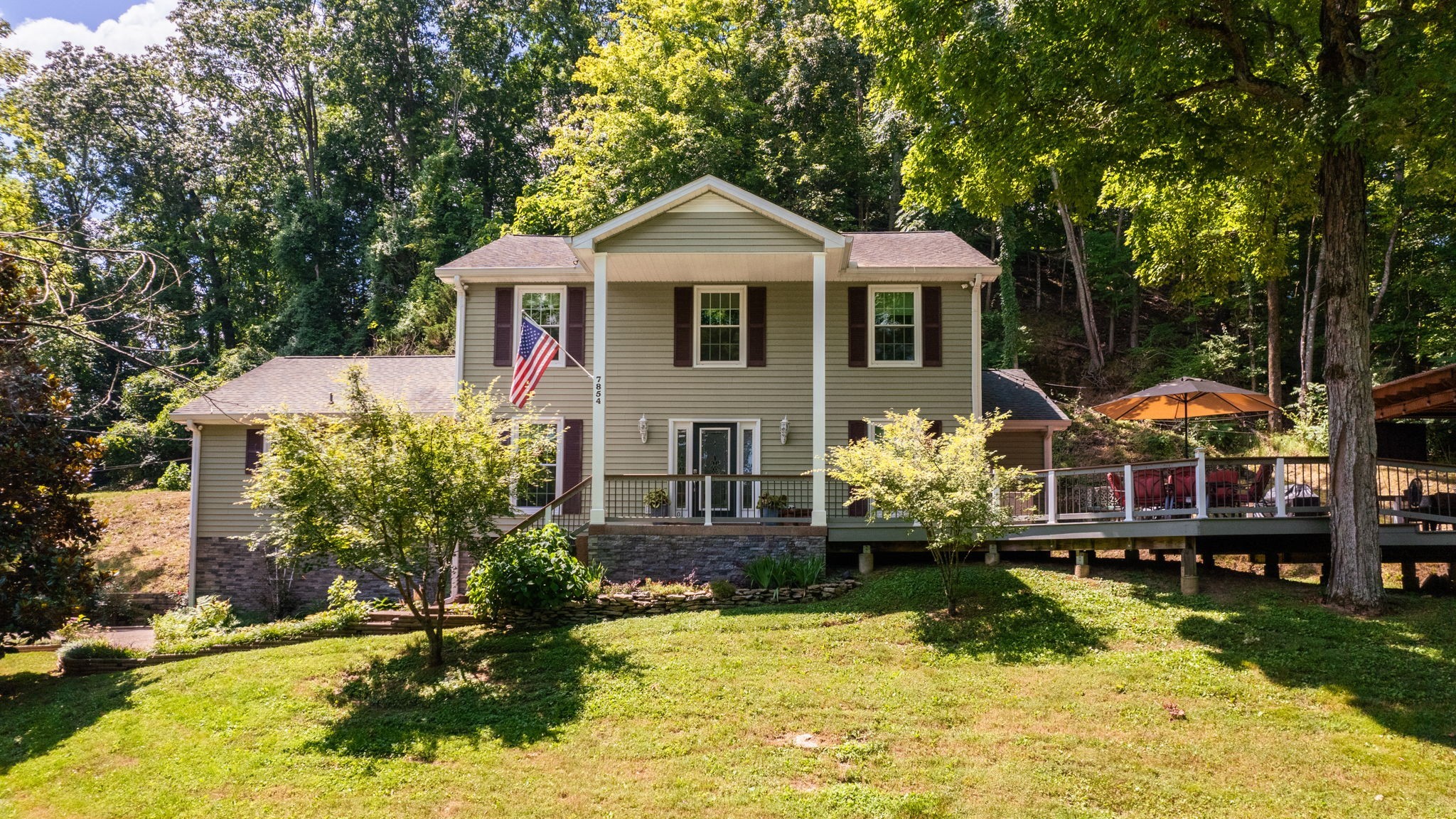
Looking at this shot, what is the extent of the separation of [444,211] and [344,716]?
94.7 ft

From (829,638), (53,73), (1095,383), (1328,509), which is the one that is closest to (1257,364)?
(1095,383)

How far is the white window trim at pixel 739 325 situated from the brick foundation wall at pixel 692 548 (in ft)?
13.4

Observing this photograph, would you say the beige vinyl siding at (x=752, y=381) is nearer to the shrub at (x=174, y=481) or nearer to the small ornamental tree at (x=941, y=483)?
the small ornamental tree at (x=941, y=483)

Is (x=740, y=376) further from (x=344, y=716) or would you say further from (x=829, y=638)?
(x=344, y=716)

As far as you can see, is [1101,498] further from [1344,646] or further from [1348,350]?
[1344,646]

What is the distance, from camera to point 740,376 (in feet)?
56.9

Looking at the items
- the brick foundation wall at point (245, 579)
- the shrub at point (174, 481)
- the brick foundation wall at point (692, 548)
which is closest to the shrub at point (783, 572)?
the brick foundation wall at point (692, 548)

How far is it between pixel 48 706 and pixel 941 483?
11497 millimetres

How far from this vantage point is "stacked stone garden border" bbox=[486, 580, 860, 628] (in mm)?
12242

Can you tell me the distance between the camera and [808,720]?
28.0 feet

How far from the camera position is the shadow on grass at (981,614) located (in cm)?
1030

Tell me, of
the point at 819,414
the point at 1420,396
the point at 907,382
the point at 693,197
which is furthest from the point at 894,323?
the point at 1420,396

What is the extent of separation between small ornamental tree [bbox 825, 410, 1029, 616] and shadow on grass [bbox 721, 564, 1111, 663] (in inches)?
15.9

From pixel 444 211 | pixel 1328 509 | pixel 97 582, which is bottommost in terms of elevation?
pixel 97 582
